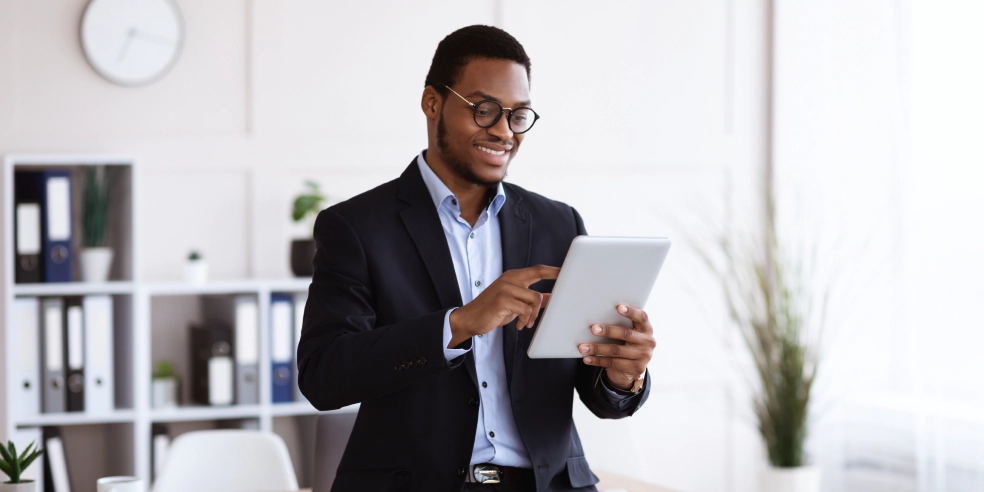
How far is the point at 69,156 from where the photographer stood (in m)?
3.36

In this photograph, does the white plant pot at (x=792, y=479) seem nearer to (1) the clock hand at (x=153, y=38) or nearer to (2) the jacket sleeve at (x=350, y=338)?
(2) the jacket sleeve at (x=350, y=338)

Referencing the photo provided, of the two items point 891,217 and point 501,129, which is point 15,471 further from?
point 891,217

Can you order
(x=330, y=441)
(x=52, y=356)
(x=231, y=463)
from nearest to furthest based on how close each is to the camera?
(x=330, y=441) < (x=231, y=463) < (x=52, y=356)

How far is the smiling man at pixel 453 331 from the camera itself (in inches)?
63.3

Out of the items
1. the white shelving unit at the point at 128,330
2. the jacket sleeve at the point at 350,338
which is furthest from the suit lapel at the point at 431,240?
the white shelving unit at the point at 128,330

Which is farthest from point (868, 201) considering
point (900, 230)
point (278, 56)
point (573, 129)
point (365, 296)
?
point (365, 296)

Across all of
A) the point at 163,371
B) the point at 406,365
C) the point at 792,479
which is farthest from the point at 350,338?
the point at 792,479

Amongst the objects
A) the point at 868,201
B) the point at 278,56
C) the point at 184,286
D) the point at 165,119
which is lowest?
the point at 184,286

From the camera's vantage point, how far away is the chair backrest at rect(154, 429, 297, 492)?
8.88 ft

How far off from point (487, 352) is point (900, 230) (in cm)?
278

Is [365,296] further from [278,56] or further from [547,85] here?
[547,85]

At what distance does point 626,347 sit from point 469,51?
603mm

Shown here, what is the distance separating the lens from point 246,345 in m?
3.53

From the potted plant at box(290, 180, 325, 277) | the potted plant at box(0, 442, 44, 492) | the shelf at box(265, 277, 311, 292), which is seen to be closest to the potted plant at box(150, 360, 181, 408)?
the shelf at box(265, 277, 311, 292)
